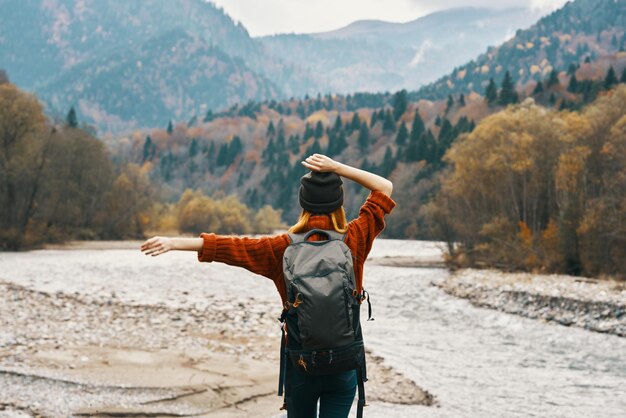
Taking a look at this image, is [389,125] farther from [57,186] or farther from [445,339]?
[445,339]

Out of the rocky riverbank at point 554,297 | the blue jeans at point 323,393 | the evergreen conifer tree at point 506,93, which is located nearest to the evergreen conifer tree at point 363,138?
the evergreen conifer tree at point 506,93

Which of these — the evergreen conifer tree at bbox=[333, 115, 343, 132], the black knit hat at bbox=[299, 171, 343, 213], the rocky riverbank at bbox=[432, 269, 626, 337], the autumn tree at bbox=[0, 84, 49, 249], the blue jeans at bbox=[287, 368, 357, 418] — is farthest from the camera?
the evergreen conifer tree at bbox=[333, 115, 343, 132]

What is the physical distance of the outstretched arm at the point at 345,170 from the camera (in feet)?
11.9

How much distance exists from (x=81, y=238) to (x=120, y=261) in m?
19.5

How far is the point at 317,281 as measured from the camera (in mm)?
3398

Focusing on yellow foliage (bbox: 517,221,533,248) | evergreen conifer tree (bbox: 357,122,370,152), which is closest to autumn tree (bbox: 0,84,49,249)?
yellow foliage (bbox: 517,221,533,248)

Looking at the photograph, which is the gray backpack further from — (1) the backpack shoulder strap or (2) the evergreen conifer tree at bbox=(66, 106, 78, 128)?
(2) the evergreen conifer tree at bbox=(66, 106, 78, 128)

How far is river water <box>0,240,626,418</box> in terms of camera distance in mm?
10156

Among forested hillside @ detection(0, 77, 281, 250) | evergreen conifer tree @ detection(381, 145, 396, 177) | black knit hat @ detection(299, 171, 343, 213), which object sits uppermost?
evergreen conifer tree @ detection(381, 145, 396, 177)

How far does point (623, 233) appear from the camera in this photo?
2722cm

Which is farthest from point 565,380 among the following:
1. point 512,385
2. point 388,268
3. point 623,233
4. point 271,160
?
point 271,160

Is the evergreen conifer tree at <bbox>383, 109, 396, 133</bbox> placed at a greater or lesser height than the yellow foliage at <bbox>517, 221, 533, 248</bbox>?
greater

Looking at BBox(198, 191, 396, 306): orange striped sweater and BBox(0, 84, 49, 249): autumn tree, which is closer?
BBox(198, 191, 396, 306): orange striped sweater

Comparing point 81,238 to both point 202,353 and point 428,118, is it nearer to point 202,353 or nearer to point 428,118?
point 202,353
